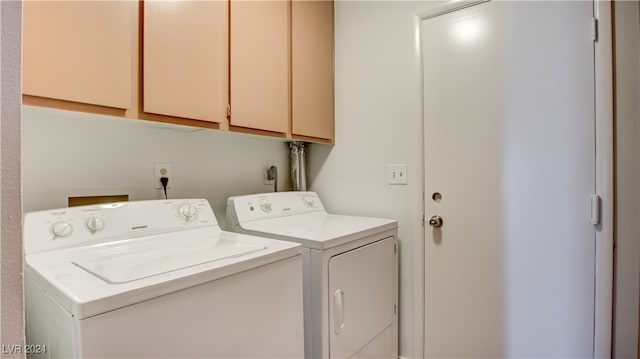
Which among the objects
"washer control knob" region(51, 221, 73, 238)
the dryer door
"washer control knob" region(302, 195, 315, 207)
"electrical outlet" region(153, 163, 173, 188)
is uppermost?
"electrical outlet" region(153, 163, 173, 188)

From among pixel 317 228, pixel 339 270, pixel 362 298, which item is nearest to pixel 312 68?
pixel 317 228

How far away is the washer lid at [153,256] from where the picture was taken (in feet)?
2.77

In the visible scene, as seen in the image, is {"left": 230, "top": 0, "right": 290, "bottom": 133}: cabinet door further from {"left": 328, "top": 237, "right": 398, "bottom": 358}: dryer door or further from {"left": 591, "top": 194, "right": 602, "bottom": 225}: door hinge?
{"left": 591, "top": 194, "right": 602, "bottom": 225}: door hinge

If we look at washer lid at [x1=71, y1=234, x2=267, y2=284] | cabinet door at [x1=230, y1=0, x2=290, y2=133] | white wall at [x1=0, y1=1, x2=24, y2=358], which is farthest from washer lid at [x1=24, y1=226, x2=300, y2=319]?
cabinet door at [x1=230, y1=0, x2=290, y2=133]

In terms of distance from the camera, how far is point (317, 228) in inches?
62.2

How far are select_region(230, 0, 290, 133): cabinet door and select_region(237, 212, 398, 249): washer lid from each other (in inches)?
19.3

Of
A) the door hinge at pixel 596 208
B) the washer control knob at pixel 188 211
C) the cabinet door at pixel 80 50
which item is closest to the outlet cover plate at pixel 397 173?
the door hinge at pixel 596 208

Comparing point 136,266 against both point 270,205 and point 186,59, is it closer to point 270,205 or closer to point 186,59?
point 186,59

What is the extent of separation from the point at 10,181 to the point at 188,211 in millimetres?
1101

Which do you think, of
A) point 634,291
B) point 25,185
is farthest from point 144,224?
point 634,291

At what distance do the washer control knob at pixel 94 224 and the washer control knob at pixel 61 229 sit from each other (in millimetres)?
51

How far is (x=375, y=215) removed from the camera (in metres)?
2.00

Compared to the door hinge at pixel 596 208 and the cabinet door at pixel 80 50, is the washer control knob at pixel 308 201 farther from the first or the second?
the door hinge at pixel 596 208

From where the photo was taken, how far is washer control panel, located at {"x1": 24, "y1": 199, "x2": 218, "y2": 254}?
1049 mm
